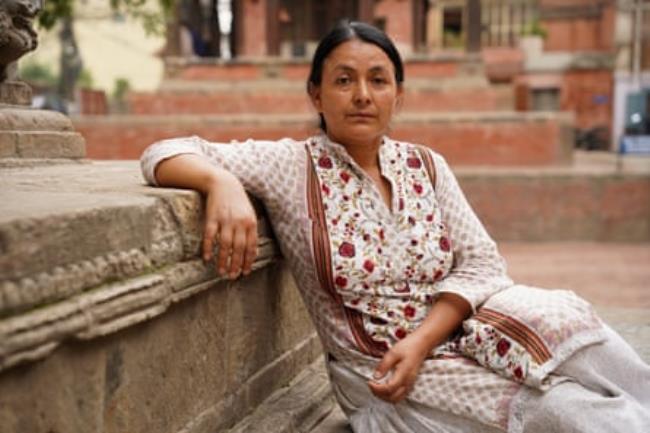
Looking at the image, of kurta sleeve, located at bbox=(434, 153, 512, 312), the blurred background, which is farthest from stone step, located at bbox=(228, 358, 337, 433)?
the blurred background

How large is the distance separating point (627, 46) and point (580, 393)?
67.9 feet

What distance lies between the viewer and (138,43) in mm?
34000

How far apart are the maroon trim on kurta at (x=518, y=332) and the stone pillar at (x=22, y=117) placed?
1.92 meters

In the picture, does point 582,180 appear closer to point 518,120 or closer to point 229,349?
point 518,120

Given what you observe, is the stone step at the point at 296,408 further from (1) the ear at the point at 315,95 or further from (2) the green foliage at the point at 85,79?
(2) the green foliage at the point at 85,79

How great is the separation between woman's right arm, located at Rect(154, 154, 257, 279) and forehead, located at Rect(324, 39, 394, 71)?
449 millimetres

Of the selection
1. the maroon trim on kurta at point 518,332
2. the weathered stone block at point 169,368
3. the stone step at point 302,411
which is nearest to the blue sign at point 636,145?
→ the stone step at point 302,411

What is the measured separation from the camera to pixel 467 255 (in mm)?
1954

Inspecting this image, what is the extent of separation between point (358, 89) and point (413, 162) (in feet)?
1.03

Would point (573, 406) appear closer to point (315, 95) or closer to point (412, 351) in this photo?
point (412, 351)

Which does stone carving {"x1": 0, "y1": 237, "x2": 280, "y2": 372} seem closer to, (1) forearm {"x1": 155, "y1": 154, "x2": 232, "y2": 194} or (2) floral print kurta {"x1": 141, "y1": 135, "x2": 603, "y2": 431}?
(1) forearm {"x1": 155, "y1": 154, "x2": 232, "y2": 194}

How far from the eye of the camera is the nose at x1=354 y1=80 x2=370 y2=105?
1.88m

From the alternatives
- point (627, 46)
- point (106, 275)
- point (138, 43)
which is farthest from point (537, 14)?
point (106, 275)

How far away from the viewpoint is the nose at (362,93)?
6.17 ft
